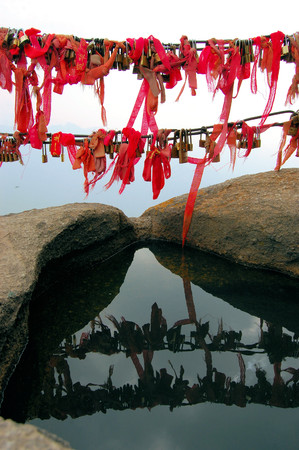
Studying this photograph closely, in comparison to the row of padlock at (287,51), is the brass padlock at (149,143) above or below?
below

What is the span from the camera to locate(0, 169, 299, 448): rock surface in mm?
2520

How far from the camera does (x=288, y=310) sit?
8.18 feet

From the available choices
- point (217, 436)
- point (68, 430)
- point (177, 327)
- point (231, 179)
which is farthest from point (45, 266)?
point (231, 179)

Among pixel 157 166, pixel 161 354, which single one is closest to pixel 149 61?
pixel 157 166

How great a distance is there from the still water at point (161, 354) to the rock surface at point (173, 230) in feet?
0.76

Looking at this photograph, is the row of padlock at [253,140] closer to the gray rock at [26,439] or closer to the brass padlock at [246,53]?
the brass padlock at [246,53]

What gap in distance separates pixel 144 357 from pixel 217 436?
23.9 inches

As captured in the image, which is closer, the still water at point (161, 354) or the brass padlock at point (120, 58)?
the still water at point (161, 354)

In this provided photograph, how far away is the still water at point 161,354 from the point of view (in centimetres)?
155

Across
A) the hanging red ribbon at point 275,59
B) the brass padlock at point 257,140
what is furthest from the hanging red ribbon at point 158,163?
the hanging red ribbon at point 275,59

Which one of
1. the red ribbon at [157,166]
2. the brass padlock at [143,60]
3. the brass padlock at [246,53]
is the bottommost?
the red ribbon at [157,166]

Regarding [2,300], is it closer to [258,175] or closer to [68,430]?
[68,430]

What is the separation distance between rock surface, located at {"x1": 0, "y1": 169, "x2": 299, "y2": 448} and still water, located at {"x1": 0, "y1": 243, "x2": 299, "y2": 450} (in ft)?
0.76

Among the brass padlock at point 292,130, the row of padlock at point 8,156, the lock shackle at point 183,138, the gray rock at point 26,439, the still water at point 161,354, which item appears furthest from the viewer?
the row of padlock at point 8,156
